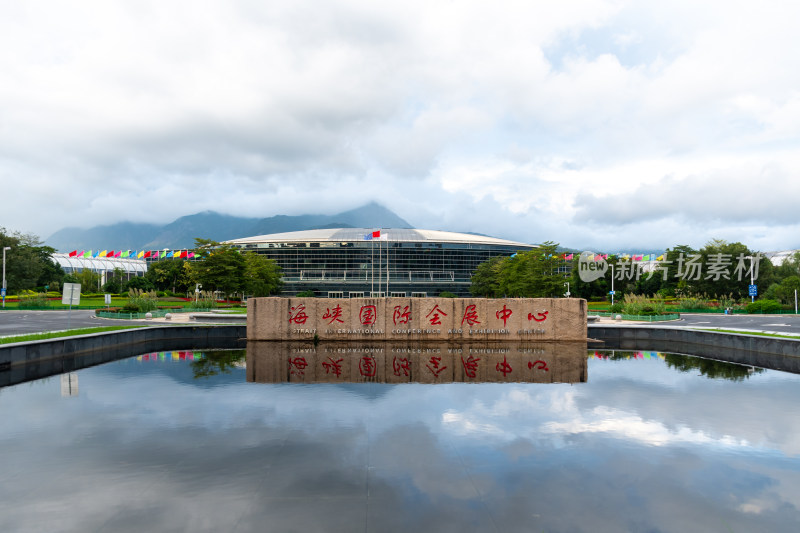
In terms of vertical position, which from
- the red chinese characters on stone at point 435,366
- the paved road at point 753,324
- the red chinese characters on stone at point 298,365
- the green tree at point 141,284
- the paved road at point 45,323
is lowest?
the paved road at point 753,324

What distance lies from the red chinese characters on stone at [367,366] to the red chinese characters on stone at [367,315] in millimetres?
5887

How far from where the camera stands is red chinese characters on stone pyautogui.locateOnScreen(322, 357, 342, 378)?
672 inches

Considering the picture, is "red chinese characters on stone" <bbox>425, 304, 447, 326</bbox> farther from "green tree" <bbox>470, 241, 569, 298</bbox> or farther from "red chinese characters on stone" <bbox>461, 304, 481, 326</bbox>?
"green tree" <bbox>470, 241, 569, 298</bbox>

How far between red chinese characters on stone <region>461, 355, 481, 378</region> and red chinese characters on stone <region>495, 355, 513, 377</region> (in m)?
0.84

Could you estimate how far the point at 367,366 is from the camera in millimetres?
18500

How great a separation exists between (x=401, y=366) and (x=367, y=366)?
4.26 ft

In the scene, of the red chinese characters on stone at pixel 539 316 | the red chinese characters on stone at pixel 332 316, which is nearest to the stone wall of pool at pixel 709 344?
the red chinese characters on stone at pixel 539 316

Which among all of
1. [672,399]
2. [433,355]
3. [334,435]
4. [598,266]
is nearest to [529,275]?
[598,266]

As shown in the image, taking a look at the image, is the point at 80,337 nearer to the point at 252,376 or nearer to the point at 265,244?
the point at 252,376

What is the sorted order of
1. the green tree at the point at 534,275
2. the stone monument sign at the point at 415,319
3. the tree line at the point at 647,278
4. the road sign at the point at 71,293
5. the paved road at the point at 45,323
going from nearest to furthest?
the road sign at the point at 71,293 < the stone monument sign at the point at 415,319 < the paved road at the point at 45,323 < the green tree at the point at 534,275 < the tree line at the point at 647,278

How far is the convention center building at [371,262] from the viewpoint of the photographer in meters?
83.9

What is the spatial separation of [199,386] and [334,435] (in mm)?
6690

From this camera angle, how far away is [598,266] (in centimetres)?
7738

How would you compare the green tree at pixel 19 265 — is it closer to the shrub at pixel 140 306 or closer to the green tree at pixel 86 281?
the green tree at pixel 86 281
